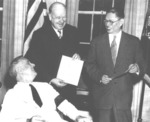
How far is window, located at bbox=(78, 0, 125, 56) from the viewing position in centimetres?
475

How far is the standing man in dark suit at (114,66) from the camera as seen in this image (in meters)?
3.35

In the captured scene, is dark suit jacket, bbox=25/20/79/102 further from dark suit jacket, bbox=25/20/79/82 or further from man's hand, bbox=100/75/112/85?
man's hand, bbox=100/75/112/85

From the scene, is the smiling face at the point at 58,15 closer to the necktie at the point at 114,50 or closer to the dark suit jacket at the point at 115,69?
the dark suit jacket at the point at 115,69

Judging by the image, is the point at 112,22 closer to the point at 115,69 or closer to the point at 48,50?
the point at 115,69

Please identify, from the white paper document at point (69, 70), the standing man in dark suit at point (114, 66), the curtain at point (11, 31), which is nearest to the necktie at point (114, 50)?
the standing man in dark suit at point (114, 66)

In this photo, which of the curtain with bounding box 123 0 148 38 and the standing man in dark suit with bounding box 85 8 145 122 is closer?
the standing man in dark suit with bounding box 85 8 145 122

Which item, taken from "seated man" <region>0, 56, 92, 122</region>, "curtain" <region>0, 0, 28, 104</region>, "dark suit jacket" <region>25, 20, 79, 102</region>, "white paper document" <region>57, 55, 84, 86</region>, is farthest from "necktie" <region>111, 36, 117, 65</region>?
"curtain" <region>0, 0, 28, 104</region>

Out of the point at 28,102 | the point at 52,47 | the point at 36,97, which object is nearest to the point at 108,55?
the point at 52,47

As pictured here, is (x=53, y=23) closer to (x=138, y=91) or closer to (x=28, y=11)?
(x=28, y=11)

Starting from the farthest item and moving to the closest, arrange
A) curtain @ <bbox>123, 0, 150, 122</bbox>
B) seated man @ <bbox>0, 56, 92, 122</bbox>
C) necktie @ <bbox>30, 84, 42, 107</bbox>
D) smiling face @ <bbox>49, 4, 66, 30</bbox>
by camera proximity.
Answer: curtain @ <bbox>123, 0, 150, 122</bbox> → smiling face @ <bbox>49, 4, 66, 30</bbox> → necktie @ <bbox>30, 84, 42, 107</bbox> → seated man @ <bbox>0, 56, 92, 122</bbox>

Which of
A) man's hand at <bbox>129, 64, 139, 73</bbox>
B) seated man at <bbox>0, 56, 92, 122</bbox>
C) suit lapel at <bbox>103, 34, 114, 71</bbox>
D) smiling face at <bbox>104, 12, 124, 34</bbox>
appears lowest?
seated man at <bbox>0, 56, 92, 122</bbox>

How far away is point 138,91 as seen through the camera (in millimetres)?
4457

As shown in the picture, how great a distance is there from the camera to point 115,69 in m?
3.38

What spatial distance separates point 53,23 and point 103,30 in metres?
1.41
